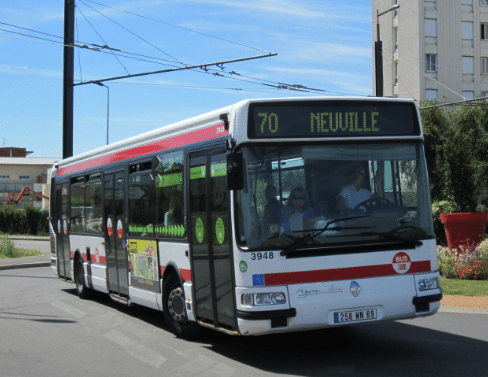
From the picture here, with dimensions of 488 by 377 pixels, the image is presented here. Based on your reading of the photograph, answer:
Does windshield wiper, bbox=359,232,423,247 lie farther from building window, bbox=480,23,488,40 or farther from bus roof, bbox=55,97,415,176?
building window, bbox=480,23,488,40

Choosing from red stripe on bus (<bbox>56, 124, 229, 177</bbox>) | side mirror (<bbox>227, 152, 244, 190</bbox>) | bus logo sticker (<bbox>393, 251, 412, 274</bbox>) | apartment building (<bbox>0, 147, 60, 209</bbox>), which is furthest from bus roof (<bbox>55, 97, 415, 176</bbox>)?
apartment building (<bbox>0, 147, 60, 209</bbox>)

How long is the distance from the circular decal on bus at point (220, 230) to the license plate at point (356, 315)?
1.48m

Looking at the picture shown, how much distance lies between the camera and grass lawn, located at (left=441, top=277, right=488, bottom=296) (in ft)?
44.6

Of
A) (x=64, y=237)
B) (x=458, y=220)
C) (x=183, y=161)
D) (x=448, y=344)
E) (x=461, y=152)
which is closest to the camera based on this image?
(x=448, y=344)

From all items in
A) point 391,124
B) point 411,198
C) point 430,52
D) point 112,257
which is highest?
point 430,52

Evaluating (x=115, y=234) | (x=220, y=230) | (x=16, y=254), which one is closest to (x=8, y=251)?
(x=16, y=254)

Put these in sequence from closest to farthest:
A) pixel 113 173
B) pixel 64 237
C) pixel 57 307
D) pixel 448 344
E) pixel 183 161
Result: 1. pixel 448 344
2. pixel 183 161
3. pixel 113 173
4. pixel 57 307
5. pixel 64 237

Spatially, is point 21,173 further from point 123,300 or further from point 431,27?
point 123,300

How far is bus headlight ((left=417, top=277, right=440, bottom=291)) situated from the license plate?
0.66 meters

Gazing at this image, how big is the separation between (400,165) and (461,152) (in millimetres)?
43085

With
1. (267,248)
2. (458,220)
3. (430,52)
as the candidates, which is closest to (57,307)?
(267,248)

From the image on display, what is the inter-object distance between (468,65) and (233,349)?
58897 millimetres

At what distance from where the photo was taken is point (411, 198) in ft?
27.0

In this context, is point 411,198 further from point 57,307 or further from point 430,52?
point 430,52
